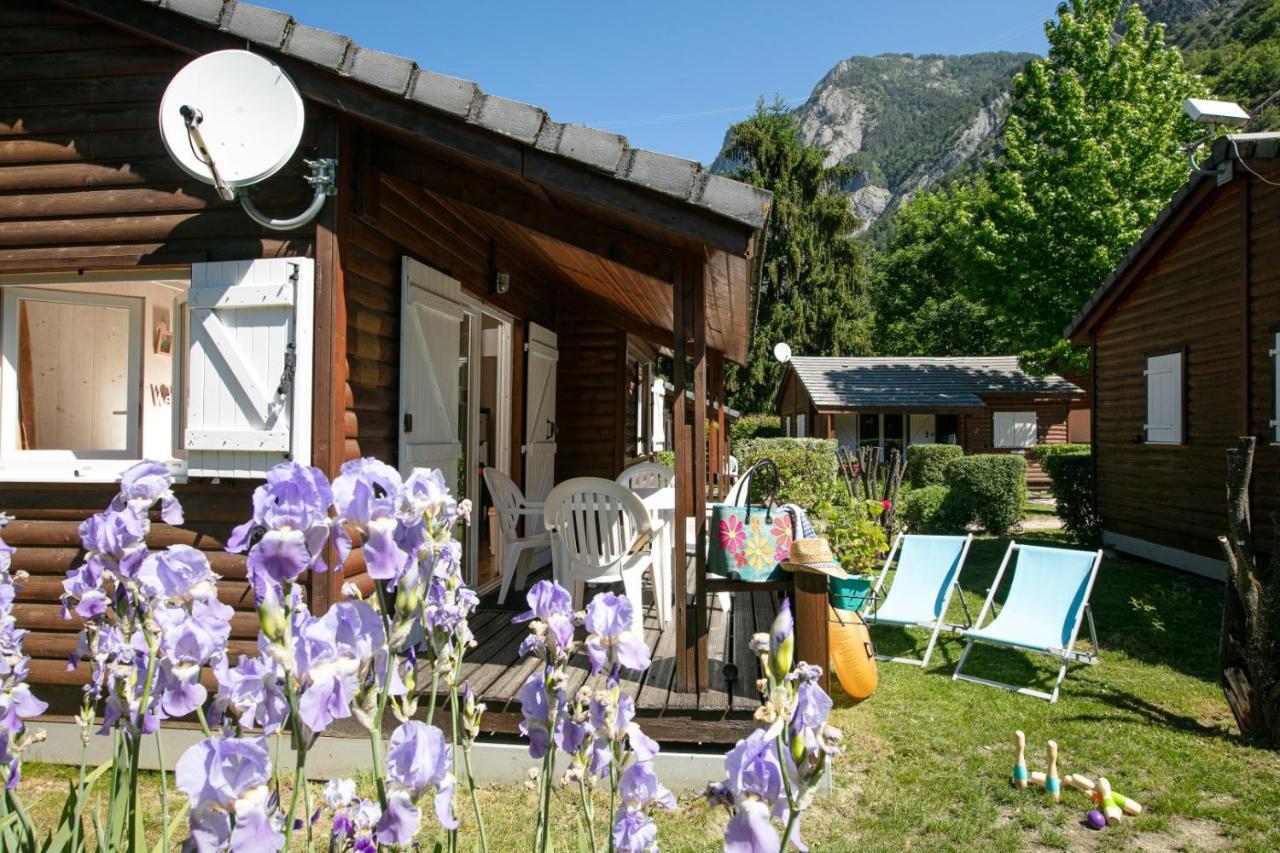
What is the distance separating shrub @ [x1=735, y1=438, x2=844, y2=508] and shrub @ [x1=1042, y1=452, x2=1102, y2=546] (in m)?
3.47

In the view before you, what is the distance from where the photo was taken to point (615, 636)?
1.08 metres

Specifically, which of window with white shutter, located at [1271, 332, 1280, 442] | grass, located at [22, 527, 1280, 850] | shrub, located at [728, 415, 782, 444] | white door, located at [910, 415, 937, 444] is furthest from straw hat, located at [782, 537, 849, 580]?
white door, located at [910, 415, 937, 444]

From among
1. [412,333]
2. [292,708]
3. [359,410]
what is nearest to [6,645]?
[292,708]

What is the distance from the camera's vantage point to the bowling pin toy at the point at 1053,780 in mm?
3553

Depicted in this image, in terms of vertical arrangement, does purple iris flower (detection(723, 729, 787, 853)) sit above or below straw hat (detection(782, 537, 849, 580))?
above

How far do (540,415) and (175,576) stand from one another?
6209 millimetres

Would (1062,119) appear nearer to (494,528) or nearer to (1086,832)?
(494,528)

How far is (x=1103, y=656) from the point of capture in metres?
5.75

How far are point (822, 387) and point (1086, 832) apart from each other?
20.3 meters

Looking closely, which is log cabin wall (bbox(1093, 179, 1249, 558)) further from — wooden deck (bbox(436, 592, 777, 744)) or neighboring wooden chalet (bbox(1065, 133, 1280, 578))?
wooden deck (bbox(436, 592, 777, 744))

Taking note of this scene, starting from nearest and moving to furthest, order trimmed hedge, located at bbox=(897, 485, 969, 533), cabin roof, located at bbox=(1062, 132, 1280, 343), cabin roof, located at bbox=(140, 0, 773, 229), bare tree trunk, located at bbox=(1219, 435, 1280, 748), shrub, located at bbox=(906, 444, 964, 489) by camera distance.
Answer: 1. cabin roof, located at bbox=(140, 0, 773, 229)
2. bare tree trunk, located at bbox=(1219, 435, 1280, 748)
3. cabin roof, located at bbox=(1062, 132, 1280, 343)
4. trimmed hedge, located at bbox=(897, 485, 969, 533)
5. shrub, located at bbox=(906, 444, 964, 489)

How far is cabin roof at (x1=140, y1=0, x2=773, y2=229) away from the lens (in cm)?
318

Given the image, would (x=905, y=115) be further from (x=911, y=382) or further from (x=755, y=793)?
(x=755, y=793)

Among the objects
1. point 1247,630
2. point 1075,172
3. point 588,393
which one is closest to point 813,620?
point 1247,630
